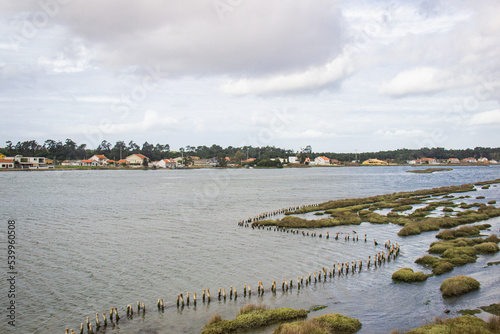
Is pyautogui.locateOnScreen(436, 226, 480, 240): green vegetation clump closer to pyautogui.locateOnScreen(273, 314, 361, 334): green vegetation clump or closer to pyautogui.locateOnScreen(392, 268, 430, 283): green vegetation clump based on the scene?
pyautogui.locateOnScreen(392, 268, 430, 283): green vegetation clump

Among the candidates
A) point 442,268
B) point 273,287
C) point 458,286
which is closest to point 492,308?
point 458,286

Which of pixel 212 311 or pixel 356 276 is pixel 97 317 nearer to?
pixel 212 311

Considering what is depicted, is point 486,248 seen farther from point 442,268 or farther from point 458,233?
point 442,268

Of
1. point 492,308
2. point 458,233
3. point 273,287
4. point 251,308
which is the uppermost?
point 458,233

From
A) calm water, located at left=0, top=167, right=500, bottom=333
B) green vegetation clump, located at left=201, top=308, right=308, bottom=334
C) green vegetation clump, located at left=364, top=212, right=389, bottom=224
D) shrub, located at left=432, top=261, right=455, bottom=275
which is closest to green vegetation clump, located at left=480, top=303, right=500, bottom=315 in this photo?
calm water, located at left=0, top=167, right=500, bottom=333

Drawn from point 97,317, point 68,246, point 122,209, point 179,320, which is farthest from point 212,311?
point 122,209

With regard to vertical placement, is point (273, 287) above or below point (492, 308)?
above

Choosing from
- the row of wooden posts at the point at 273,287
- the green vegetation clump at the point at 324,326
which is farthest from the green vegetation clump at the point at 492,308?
the row of wooden posts at the point at 273,287
